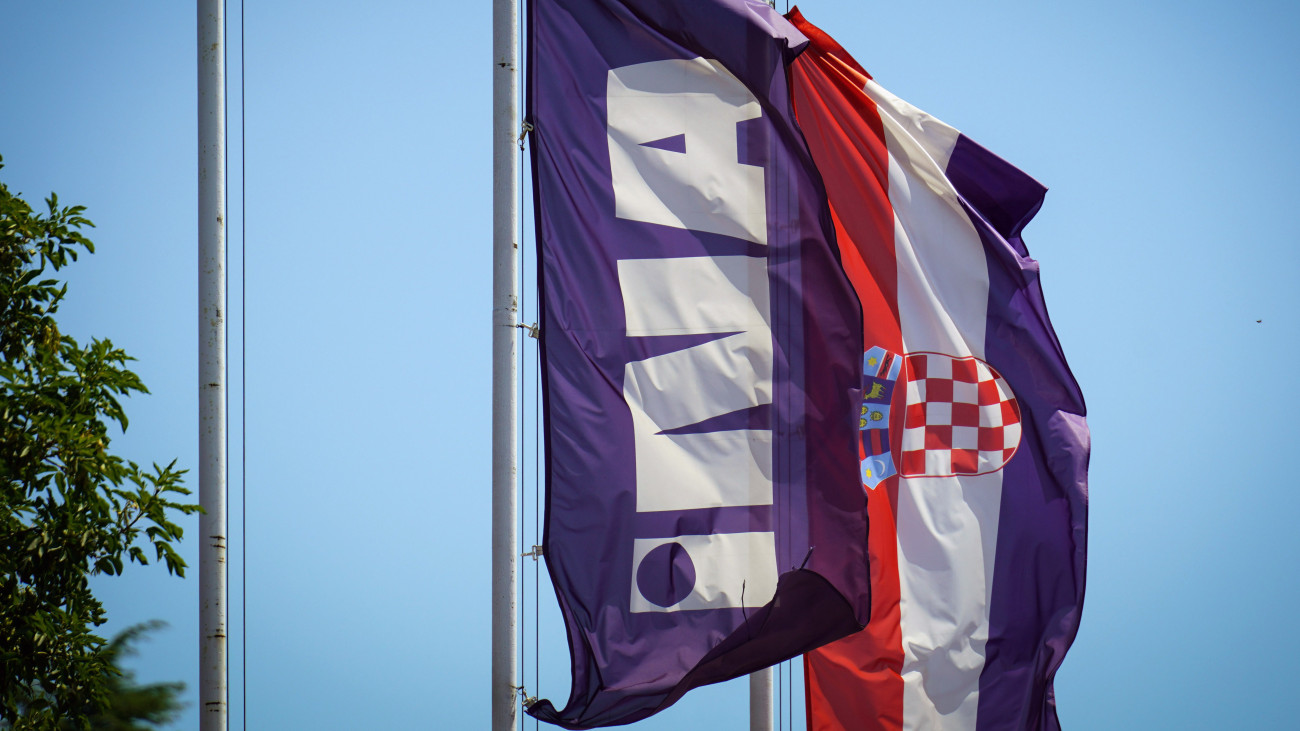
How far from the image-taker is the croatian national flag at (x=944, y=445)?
8.98 metres

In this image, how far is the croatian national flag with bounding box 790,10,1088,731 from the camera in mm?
8984

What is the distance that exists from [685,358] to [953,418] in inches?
107

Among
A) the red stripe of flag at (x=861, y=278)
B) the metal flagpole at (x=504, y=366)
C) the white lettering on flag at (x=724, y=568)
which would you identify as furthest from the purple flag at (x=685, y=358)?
the red stripe of flag at (x=861, y=278)

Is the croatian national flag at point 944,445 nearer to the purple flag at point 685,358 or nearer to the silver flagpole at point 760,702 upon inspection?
the silver flagpole at point 760,702

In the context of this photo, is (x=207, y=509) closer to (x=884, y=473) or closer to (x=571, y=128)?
(x=571, y=128)

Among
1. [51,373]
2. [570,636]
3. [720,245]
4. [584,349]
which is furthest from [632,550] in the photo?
[51,373]

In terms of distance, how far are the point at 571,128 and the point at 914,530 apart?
3859mm

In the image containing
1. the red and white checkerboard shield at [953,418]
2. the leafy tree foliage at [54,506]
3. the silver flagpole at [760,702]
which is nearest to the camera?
the leafy tree foliage at [54,506]

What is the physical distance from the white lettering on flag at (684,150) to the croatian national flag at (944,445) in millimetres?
1159

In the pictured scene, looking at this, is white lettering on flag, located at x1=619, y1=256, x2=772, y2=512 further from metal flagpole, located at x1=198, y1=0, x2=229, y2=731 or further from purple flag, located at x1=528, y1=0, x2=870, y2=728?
metal flagpole, located at x1=198, y1=0, x2=229, y2=731

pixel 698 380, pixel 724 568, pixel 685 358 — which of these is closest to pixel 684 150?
pixel 685 358

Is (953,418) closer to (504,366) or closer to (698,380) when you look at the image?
(698,380)

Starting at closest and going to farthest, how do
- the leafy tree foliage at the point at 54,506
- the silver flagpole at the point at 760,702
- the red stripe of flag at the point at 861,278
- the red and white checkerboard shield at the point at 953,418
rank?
the leafy tree foliage at the point at 54,506, the red stripe of flag at the point at 861,278, the silver flagpole at the point at 760,702, the red and white checkerboard shield at the point at 953,418

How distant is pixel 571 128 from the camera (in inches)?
303
